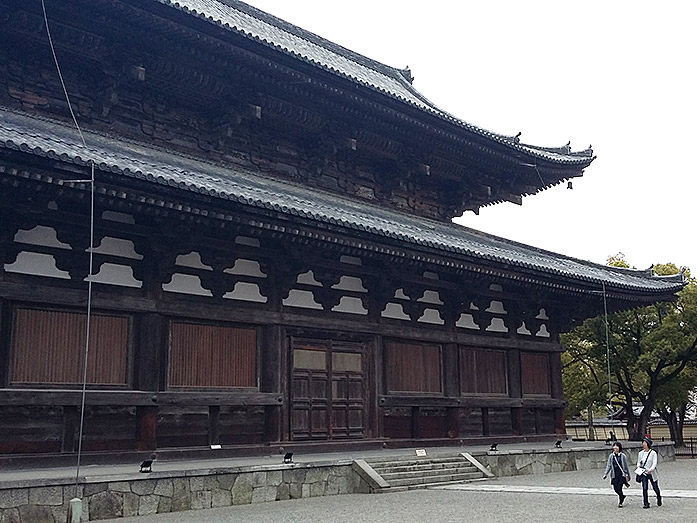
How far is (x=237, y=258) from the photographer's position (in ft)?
44.4

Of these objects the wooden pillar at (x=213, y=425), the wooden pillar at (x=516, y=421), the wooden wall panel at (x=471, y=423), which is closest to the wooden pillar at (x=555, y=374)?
the wooden pillar at (x=516, y=421)

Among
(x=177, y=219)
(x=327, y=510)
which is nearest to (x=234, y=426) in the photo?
(x=327, y=510)

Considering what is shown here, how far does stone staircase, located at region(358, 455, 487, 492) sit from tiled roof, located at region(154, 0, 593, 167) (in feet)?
25.6

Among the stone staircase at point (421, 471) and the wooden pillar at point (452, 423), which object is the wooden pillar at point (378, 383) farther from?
the wooden pillar at point (452, 423)

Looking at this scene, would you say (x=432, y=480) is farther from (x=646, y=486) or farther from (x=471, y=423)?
(x=471, y=423)

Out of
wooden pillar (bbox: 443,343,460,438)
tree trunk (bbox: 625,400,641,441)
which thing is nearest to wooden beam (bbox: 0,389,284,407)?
wooden pillar (bbox: 443,343,460,438)

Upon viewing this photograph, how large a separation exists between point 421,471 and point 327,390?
2513 mm

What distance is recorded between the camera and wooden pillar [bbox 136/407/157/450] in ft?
39.2

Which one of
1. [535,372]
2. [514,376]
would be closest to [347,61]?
[514,376]

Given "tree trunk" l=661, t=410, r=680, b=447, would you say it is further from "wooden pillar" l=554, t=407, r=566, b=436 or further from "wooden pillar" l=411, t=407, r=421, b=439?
"wooden pillar" l=411, t=407, r=421, b=439

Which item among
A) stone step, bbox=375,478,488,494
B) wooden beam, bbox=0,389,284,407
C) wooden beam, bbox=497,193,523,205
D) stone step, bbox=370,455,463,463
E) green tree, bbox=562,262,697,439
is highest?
wooden beam, bbox=497,193,523,205

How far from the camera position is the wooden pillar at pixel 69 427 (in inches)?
442

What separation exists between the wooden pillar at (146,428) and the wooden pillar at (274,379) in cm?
239

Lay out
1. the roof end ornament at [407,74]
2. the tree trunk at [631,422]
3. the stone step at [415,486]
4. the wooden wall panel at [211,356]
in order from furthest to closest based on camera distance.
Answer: the tree trunk at [631,422], the roof end ornament at [407,74], the wooden wall panel at [211,356], the stone step at [415,486]
